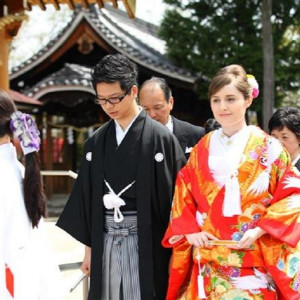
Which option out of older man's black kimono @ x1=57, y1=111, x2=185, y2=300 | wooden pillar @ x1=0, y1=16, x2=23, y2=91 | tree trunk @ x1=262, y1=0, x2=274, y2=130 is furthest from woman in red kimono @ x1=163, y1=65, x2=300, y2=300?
tree trunk @ x1=262, y1=0, x2=274, y2=130

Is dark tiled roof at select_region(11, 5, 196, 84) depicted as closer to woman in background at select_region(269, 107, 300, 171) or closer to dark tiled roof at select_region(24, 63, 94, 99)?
dark tiled roof at select_region(24, 63, 94, 99)

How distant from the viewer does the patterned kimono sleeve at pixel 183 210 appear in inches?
105

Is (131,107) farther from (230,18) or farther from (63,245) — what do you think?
(230,18)

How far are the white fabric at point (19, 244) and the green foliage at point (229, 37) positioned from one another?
1042cm

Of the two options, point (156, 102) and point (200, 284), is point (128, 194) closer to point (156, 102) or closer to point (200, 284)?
point (200, 284)

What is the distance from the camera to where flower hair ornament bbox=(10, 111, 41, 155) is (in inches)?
98.0

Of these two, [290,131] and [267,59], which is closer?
[290,131]

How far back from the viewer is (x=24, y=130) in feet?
8.20

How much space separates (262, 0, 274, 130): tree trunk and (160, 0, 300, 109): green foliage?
694 mm

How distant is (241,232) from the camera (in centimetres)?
257

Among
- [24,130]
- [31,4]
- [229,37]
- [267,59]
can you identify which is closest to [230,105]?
[24,130]

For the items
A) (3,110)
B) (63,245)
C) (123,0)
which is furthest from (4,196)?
(63,245)

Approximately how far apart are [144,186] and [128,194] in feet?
0.33

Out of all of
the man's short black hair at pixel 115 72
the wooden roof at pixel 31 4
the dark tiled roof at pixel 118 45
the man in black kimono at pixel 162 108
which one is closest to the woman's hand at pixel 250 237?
the man's short black hair at pixel 115 72
